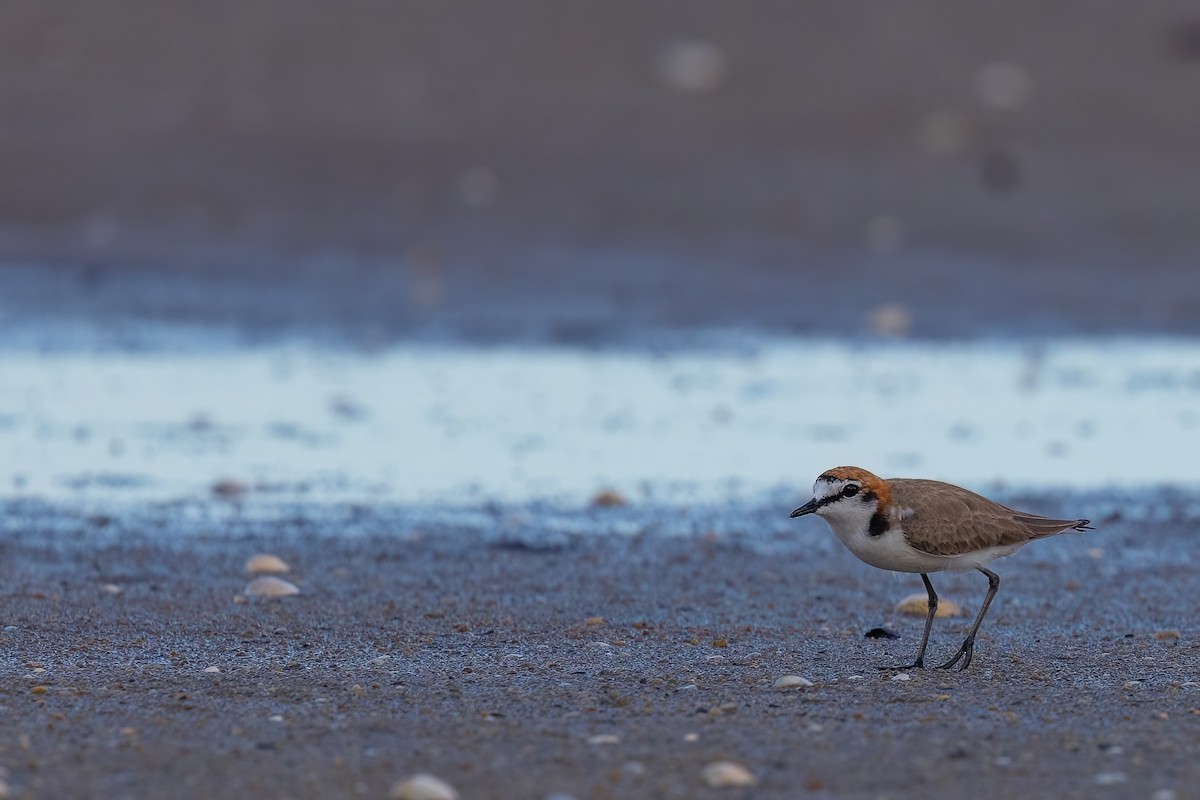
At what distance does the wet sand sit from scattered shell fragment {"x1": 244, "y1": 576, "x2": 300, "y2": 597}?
56 mm

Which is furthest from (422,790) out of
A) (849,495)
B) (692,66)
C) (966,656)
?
(692,66)

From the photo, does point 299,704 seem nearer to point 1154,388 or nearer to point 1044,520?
point 1044,520

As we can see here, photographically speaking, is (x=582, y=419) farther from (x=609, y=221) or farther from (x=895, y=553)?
(x=609, y=221)

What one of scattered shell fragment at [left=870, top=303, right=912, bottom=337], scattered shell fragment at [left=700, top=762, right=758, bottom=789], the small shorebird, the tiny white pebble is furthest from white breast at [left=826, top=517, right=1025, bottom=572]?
scattered shell fragment at [left=870, top=303, right=912, bottom=337]

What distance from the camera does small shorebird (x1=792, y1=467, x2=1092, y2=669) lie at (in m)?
5.24

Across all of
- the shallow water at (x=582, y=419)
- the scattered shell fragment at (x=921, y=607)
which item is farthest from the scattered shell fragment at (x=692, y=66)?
the scattered shell fragment at (x=921, y=607)

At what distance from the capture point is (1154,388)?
11.8 meters

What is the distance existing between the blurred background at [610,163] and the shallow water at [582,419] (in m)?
1.18

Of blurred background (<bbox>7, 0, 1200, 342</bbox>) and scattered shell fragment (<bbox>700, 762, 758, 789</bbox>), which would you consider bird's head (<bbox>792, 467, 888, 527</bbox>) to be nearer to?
scattered shell fragment (<bbox>700, 762, 758, 789</bbox>)

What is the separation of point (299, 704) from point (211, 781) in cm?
76

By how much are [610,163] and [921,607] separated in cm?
1056

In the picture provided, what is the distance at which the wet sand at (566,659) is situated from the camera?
13.6ft

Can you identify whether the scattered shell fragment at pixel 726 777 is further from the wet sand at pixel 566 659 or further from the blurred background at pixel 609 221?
the blurred background at pixel 609 221

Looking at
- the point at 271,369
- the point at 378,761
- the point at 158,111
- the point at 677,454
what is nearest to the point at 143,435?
the point at 271,369
